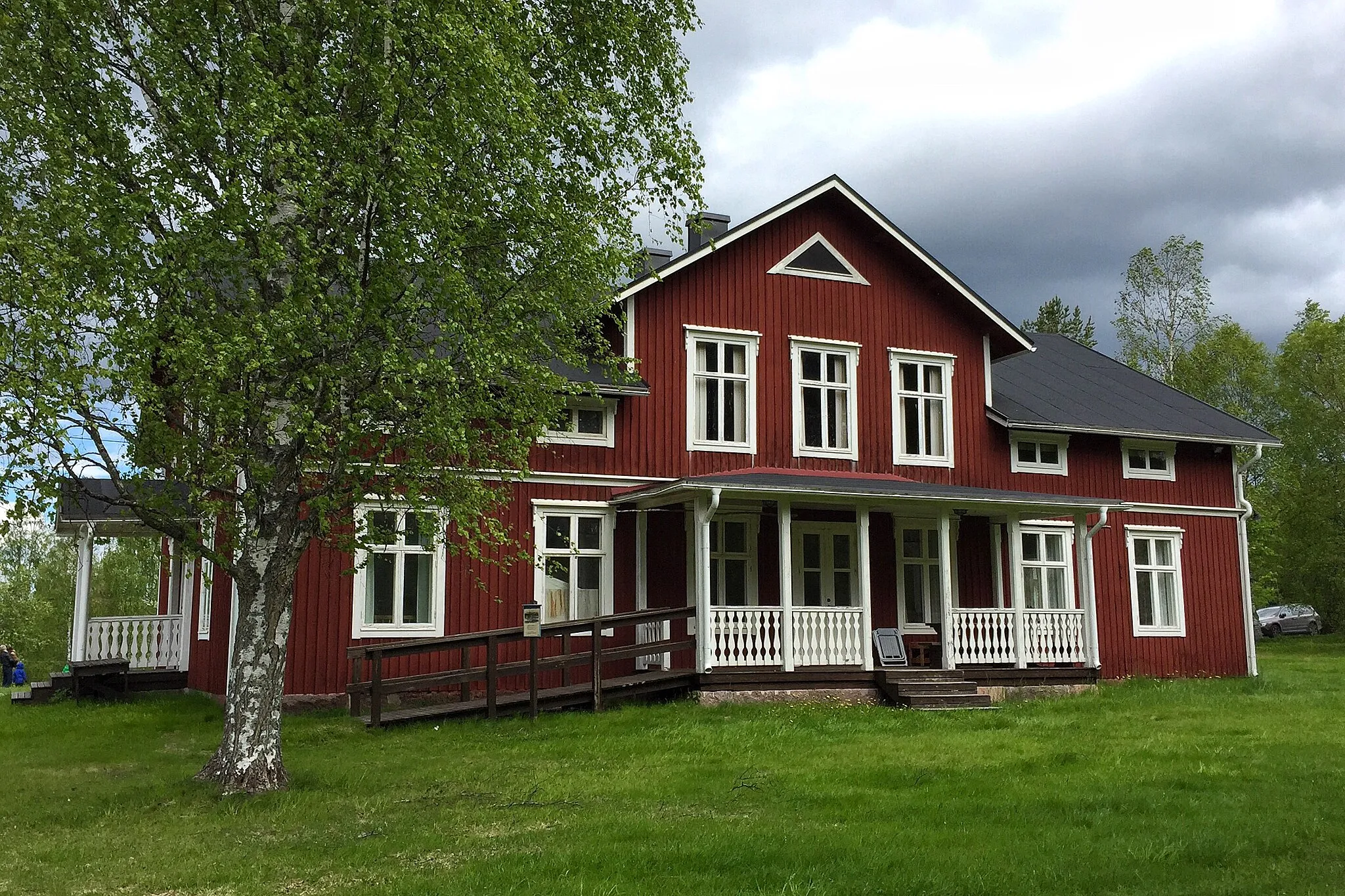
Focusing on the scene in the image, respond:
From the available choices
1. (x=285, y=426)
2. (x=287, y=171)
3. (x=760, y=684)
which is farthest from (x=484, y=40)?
(x=760, y=684)

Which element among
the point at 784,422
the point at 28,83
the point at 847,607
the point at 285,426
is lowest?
the point at 847,607

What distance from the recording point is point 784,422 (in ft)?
60.3

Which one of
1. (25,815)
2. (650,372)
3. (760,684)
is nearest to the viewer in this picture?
(25,815)

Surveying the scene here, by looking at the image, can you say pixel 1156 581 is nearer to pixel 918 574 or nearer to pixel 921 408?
pixel 918 574

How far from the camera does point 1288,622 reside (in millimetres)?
44438

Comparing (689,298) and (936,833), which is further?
(689,298)

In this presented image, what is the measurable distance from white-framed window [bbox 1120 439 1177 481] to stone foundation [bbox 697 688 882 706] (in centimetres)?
784

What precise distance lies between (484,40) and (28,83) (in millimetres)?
3966

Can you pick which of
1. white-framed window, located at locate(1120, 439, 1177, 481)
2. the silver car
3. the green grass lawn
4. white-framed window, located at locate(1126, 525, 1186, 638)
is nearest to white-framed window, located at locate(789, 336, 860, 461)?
the green grass lawn

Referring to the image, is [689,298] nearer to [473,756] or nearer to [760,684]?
[760,684]

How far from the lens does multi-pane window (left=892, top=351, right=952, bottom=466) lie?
63.0ft

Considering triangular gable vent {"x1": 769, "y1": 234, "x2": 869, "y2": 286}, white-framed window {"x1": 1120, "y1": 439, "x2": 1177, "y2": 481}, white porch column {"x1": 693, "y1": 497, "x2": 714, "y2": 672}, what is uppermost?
triangular gable vent {"x1": 769, "y1": 234, "x2": 869, "y2": 286}

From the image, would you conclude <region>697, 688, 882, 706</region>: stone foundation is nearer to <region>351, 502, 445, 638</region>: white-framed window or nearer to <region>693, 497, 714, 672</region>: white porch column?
<region>693, 497, 714, 672</region>: white porch column

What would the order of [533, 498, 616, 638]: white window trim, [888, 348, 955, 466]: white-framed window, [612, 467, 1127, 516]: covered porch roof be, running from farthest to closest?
[888, 348, 955, 466]: white-framed window < [533, 498, 616, 638]: white window trim < [612, 467, 1127, 516]: covered porch roof
